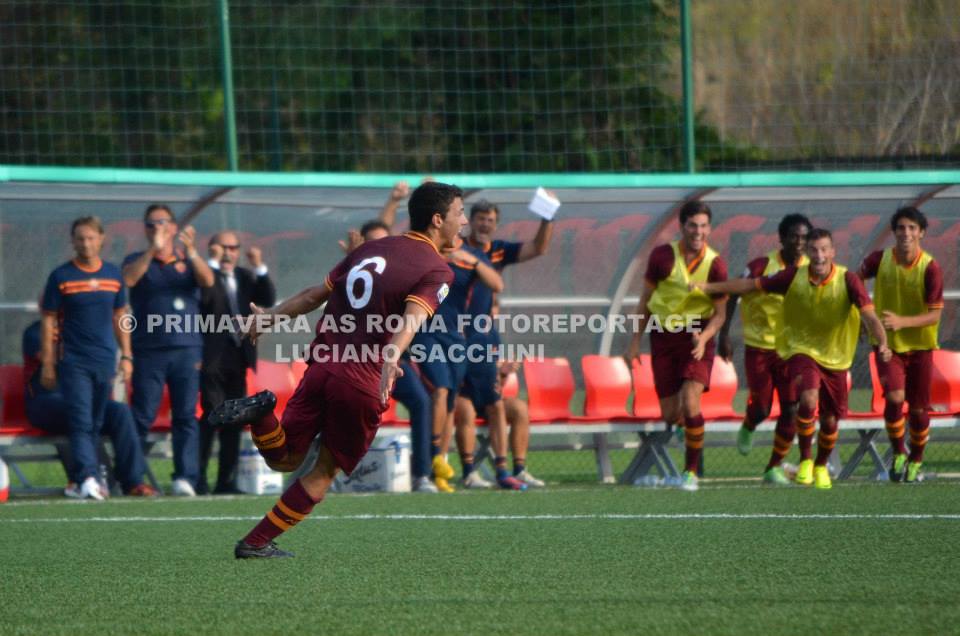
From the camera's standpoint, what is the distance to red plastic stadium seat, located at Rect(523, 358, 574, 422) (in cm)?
1194

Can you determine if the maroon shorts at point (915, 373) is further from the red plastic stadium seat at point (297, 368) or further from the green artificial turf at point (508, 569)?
the red plastic stadium seat at point (297, 368)

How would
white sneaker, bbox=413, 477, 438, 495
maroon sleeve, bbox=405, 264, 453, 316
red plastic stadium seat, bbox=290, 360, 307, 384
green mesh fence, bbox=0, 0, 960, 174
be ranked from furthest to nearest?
green mesh fence, bbox=0, 0, 960, 174 < red plastic stadium seat, bbox=290, 360, 307, 384 < white sneaker, bbox=413, 477, 438, 495 < maroon sleeve, bbox=405, 264, 453, 316

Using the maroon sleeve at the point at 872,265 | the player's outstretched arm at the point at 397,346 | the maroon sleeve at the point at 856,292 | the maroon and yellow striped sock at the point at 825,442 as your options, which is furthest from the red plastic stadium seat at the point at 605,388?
the player's outstretched arm at the point at 397,346

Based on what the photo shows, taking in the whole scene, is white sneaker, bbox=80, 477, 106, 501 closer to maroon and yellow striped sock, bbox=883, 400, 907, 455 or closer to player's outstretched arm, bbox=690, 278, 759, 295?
player's outstretched arm, bbox=690, 278, 759, 295

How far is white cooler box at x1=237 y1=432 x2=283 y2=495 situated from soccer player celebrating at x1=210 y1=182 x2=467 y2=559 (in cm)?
451

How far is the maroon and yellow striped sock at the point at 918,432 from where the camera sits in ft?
35.2

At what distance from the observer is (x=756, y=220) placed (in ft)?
42.3

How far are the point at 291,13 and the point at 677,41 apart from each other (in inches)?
351

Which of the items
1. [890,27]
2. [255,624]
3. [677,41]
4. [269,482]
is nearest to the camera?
[255,624]

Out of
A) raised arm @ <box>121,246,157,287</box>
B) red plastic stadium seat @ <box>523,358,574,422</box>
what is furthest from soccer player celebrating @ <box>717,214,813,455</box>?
raised arm @ <box>121,246,157,287</box>

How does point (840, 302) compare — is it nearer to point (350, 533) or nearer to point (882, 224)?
point (882, 224)

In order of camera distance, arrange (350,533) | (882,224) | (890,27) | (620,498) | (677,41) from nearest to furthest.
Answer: (350,533) → (620,498) → (882,224) → (677,41) → (890,27)

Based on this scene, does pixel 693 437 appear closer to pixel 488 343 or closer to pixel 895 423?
pixel 895 423

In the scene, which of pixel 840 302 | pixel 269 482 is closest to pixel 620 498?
pixel 840 302
